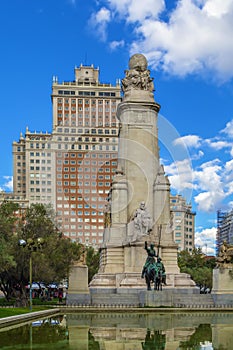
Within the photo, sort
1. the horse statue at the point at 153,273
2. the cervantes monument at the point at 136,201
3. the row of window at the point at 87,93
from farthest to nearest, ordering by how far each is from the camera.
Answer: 1. the row of window at the point at 87,93
2. the cervantes monument at the point at 136,201
3. the horse statue at the point at 153,273

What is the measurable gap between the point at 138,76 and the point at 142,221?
1577 centimetres

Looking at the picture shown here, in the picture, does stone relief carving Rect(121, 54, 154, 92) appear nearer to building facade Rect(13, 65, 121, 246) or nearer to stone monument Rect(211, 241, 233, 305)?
stone monument Rect(211, 241, 233, 305)

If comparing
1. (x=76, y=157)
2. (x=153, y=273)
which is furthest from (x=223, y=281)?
(x=76, y=157)

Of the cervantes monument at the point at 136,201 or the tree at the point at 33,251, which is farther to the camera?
the cervantes monument at the point at 136,201

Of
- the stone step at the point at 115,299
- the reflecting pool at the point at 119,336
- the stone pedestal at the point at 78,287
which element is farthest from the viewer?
the stone pedestal at the point at 78,287

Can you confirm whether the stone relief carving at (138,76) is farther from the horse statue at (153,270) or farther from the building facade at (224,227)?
the building facade at (224,227)

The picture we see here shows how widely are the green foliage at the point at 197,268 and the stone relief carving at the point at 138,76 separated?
31.6 meters

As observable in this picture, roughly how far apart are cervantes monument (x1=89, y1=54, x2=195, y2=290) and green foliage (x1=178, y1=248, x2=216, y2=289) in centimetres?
2785

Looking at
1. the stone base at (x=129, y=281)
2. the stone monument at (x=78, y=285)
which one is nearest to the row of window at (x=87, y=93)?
the stone base at (x=129, y=281)

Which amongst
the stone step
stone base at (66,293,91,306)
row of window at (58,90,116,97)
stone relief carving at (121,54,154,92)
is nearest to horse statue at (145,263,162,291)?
the stone step

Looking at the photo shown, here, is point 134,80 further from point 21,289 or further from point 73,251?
point 21,289

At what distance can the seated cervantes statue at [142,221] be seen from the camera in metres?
50.4

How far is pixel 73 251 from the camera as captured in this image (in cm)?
6172

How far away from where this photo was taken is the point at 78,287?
45.5 m
